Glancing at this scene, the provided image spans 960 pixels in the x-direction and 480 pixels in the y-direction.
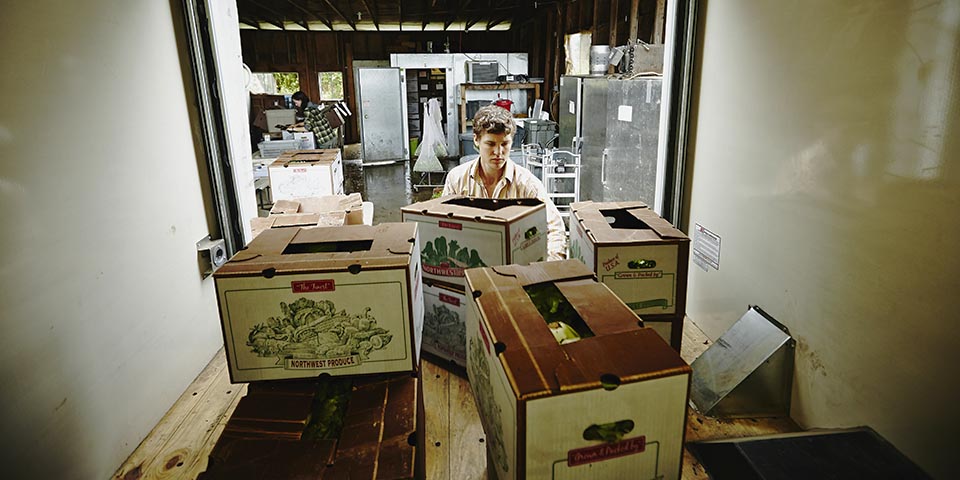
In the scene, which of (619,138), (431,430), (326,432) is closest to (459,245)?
(431,430)

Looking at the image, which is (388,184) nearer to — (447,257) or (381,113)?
(381,113)

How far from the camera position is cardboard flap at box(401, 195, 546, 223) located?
6.13 ft

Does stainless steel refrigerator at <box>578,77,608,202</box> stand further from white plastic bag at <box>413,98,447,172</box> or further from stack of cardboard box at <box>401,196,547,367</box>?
white plastic bag at <box>413,98,447,172</box>

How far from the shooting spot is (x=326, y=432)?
119cm

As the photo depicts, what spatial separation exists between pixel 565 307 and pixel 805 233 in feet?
3.57

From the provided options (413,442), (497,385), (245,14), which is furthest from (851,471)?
(245,14)

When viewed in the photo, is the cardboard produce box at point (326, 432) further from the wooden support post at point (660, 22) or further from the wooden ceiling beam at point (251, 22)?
the wooden ceiling beam at point (251, 22)

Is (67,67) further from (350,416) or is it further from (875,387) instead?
(875,387)

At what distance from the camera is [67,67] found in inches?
63.6

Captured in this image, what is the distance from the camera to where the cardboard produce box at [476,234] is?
185 centimetres

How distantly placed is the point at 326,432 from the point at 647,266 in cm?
120

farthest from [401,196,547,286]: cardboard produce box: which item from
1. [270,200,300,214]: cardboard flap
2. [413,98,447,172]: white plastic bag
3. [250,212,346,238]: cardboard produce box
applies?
[413,98,447,172]: white plastic bag

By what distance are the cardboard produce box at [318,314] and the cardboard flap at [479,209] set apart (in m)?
0.52

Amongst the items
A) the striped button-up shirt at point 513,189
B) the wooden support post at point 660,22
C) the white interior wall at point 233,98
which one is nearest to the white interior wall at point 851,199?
the striped button-up shirt at point 513,189
